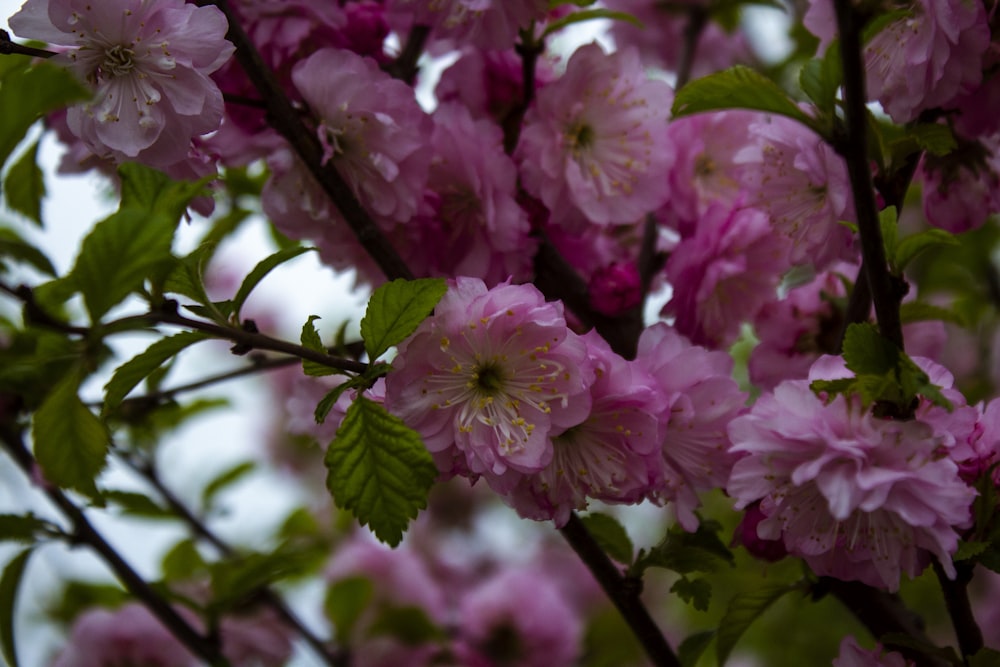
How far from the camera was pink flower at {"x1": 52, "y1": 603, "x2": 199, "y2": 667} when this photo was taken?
4.92 feet

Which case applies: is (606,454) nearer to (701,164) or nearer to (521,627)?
(701,164)

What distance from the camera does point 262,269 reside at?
2.62ft

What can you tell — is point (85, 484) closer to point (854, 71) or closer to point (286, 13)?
point (286, 13)

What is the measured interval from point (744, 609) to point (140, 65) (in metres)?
0.72

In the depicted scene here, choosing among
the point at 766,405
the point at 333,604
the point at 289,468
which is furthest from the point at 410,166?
the point at 289,468

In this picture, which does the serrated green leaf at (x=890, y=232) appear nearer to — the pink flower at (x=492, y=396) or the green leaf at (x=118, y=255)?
the pink flower at (x=492, y=396)

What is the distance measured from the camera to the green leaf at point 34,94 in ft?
1.87

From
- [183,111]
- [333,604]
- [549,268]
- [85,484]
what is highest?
[183,111]

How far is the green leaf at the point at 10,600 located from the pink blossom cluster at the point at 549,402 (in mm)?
596

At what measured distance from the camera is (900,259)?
763 millimetres

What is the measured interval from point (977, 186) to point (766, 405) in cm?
39

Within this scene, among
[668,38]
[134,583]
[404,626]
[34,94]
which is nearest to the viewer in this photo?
[34,94]

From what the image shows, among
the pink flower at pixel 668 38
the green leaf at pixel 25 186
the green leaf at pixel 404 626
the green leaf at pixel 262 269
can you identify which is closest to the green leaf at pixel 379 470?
the green leaf at pixel 262 269

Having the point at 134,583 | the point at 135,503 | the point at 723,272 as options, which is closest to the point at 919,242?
the point at 723,272
